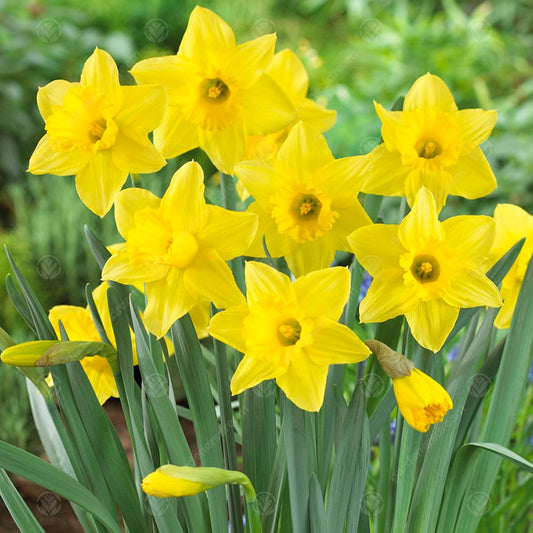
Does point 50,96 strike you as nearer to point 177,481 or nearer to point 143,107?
point 143,107

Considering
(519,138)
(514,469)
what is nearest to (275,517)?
(514,469)

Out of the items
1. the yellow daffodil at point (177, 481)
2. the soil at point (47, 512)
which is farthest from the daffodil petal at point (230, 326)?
the soil at point (47, 512)

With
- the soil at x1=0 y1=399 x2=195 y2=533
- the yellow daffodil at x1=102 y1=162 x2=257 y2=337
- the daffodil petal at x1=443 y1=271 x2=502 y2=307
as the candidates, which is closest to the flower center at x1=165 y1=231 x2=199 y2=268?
the yellow daffodil at x1=102 y1=162 x2=257 y2=337

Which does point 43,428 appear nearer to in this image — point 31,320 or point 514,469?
point 31,320

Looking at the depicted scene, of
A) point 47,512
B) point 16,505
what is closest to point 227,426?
point 16,505

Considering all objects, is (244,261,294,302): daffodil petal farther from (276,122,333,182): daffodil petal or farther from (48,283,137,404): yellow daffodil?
(48,283,137,404): yellow daffodil
